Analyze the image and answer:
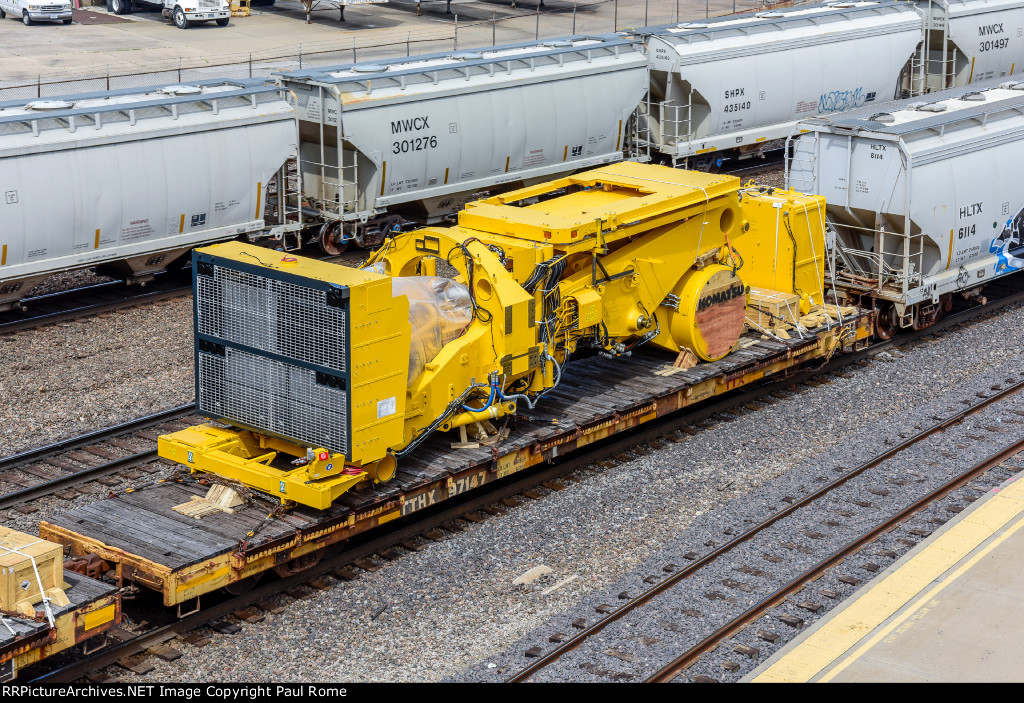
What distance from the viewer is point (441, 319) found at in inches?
502

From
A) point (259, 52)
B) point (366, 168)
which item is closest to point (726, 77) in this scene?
point (366, 168)

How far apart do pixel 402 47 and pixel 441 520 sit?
107ft

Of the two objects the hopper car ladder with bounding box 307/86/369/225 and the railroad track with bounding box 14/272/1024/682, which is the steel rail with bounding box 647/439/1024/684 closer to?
the railroad track with bounding box 14/272/1024/682

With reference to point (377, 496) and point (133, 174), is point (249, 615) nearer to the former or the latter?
point (377, 496)

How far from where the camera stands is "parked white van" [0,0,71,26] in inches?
1758

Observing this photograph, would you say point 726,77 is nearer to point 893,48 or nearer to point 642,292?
point 893,48

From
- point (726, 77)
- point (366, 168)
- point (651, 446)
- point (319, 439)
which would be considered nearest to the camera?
point (319, 439)

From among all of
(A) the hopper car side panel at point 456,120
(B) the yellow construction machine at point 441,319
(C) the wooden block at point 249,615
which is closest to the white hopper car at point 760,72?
(A) the hopper car side panel at point 456,120

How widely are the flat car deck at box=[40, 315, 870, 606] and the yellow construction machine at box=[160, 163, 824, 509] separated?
0.27m

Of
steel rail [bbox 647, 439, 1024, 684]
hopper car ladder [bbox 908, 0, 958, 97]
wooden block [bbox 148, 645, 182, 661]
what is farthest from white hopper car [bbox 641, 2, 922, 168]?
wooden block [bbox 148, 645, 182, 661]

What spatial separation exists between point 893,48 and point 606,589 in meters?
25.0

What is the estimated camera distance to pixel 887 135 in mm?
18109

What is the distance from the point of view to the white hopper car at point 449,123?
23062 mm

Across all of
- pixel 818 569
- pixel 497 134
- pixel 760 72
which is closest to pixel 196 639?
pixel 818 569
